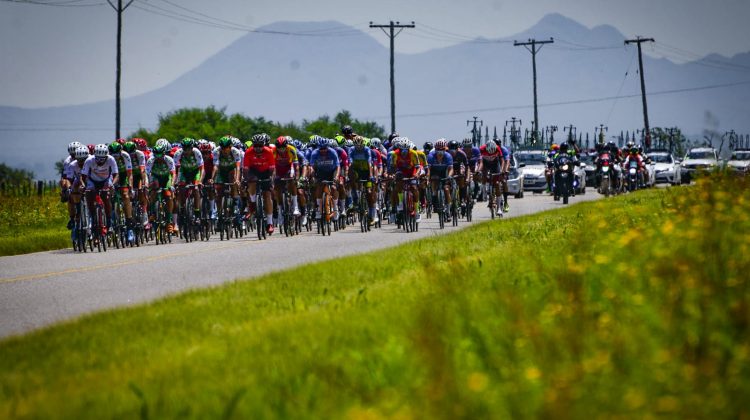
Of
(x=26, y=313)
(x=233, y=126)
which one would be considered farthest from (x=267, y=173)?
(x=233, y=126)

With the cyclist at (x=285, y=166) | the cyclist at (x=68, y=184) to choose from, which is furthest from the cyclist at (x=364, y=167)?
the cyclist at (x=68, y=184)

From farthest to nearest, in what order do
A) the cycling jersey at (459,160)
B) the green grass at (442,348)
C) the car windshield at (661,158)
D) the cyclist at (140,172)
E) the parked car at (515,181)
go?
the car windshield at (661,158), the parked car at (515,181), the cycling jersey at (459,160), the cyclist at (140,172), the green grass at (442,348)

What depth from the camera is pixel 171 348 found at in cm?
916

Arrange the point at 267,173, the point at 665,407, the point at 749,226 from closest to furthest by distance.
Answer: the point at 665,407 → the point at 749,226 → the point at 267,173

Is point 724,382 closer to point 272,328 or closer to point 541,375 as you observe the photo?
point 541,375

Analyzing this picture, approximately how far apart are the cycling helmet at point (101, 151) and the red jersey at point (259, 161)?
126 inches

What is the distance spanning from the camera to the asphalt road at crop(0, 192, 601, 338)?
1339 cm

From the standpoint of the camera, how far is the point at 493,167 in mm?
31359

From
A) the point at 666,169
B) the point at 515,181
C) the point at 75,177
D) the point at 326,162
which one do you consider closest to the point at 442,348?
the point at 75,177

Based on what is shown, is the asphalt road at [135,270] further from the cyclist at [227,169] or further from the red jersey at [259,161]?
the red jersey at [259,161]

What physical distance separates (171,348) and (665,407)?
16.5 ft

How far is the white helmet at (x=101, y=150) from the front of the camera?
2292cm

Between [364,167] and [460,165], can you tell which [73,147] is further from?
[460,165]

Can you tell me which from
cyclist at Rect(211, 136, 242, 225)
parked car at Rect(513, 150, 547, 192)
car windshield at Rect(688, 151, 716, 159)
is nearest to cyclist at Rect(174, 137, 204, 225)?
cyclist at Rect(211, 136, 242, 225)
